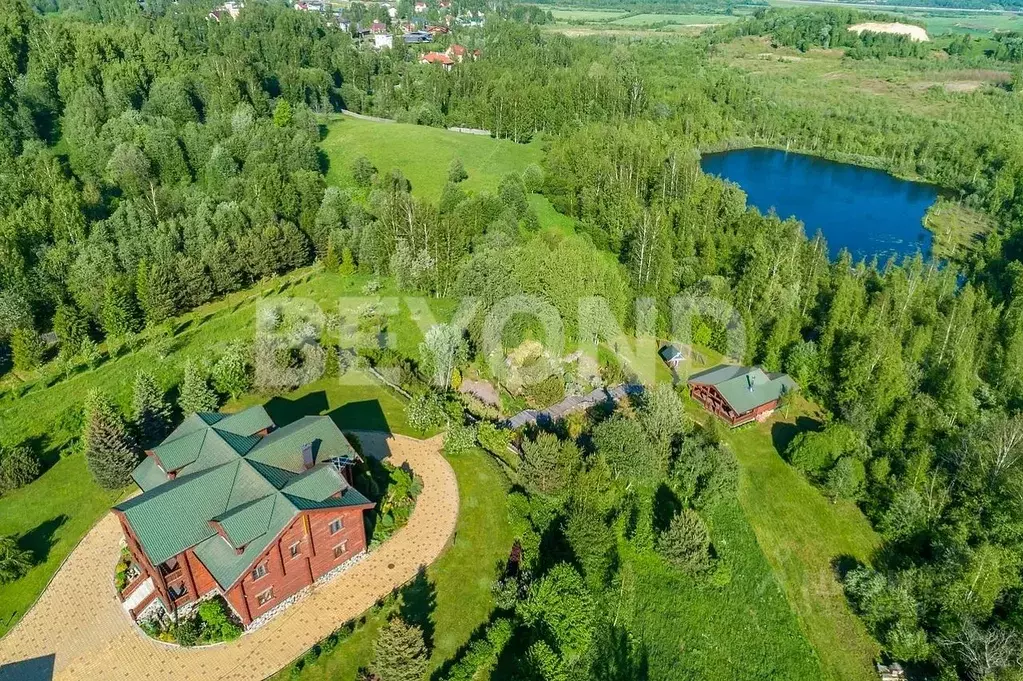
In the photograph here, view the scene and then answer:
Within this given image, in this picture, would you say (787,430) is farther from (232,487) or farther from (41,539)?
(41,539)

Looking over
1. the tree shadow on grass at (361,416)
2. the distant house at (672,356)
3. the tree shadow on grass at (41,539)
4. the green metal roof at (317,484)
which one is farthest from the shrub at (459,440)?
the tree shadow on grass at (41,539)

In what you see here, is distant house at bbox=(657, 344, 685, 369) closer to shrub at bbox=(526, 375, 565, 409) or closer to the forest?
the forest

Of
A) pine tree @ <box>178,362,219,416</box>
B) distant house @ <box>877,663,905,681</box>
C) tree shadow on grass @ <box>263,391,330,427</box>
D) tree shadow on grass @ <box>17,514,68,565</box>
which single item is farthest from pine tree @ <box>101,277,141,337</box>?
distant house @ <box>877,663,905,681</box>

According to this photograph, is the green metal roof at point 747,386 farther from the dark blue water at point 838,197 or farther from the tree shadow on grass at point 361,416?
the dark blue water at point 838,197

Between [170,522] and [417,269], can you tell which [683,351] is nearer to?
[417,269]

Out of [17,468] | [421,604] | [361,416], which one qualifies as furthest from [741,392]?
[17,468]

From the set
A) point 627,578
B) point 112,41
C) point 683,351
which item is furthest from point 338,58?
point 627,578
